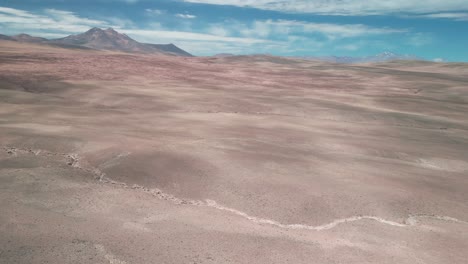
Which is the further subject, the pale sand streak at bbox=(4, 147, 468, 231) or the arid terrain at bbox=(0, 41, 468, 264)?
the pale sand streak at bbox=(4, 147, 468, 231)

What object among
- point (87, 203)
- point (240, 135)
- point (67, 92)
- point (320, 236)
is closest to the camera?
point (320, 236)

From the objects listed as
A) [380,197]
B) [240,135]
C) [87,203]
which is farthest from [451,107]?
[87,203]

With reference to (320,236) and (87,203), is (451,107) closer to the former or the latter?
(320,236)

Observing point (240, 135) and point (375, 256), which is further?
point (240, 135)

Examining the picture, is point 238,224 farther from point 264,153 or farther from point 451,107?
point 451,107

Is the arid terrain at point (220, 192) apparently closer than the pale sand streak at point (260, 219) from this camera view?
Yes

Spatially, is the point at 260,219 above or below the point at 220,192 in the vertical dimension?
below

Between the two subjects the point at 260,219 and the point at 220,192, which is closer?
the point at 260,219

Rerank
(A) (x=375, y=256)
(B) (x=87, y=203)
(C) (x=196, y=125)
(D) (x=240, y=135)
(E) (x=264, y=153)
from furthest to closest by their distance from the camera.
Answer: (C) (x=196, y=125)
(D) (x=240, y=135)
(E) (x=264, y=153)
(B) (x=87, y=203)
(A) (x=375, y=256)

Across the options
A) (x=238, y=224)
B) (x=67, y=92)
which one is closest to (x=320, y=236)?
(x=238, y=224)

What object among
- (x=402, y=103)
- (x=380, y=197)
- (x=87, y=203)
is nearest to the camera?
(x=87, y=203)
